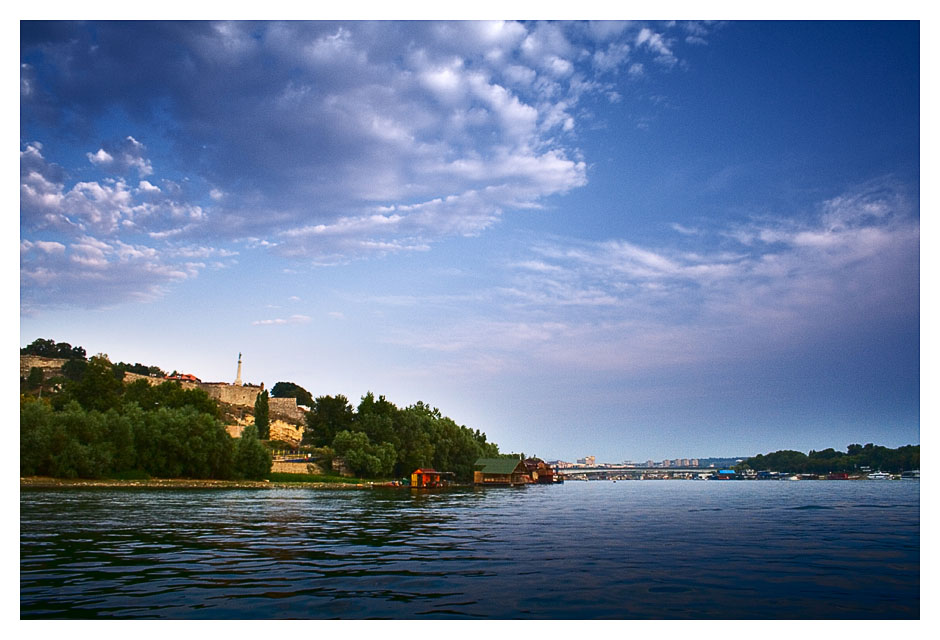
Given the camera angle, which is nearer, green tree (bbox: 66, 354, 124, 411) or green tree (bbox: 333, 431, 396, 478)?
green tree (bbox: 66, 354, 124, 411)

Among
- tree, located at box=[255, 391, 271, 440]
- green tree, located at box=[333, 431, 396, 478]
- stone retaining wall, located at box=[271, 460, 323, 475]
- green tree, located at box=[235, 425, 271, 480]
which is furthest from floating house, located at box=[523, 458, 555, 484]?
green tree, located at box=[235, 425, 271, 480]

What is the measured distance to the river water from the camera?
10.4m

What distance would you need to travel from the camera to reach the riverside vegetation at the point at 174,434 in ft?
173

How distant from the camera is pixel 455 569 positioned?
14297mm

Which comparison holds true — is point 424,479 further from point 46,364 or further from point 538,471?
point 538,471

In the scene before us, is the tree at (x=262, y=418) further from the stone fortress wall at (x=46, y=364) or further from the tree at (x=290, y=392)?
the tree at (x=290, y=392)

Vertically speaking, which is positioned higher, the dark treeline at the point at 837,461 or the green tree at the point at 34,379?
the green tree at the point at 34,379

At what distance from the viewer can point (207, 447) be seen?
64.1 m

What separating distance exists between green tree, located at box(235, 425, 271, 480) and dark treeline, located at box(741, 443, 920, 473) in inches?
2680

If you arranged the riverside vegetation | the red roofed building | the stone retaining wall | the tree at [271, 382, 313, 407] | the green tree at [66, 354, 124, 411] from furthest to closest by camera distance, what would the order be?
the tree at [271, 382, 313, 407] < the red roofed building < the stone retaining wall < the green tree at [66, 354, 124, 411] < the riverside vegetation

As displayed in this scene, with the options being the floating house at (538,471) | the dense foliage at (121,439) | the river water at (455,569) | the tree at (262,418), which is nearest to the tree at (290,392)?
the tree at (262,418)

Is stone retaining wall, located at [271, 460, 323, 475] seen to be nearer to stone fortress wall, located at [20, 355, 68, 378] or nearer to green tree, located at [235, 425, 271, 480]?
green tree, located at [235, 425, 271, 480]

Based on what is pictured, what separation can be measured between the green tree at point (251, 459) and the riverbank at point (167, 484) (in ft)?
6.82
